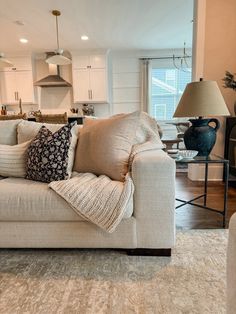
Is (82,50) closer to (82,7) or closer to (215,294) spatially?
(82,7)

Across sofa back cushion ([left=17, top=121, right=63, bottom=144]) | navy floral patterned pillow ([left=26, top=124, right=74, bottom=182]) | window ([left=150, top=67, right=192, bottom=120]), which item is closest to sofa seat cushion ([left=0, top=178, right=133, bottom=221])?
navy floral patterned pillow ([left=26, top=124, right=74, bottom=182])

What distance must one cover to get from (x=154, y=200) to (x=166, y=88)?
5.65 m

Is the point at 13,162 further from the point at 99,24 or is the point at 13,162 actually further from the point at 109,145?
the point at 99,24

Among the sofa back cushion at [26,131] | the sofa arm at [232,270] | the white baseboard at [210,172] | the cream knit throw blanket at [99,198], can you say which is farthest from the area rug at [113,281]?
the white baseboard at [210,172]

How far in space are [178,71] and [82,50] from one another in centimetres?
257

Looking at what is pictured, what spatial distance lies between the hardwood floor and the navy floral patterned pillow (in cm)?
108

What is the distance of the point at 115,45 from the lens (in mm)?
5812

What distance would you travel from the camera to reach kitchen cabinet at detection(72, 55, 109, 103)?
6.07 m

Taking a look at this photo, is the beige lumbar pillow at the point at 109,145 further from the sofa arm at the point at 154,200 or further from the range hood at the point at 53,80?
the range hood at the point at 53,80

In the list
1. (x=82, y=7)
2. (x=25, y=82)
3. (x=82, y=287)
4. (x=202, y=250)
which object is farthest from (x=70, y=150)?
(x=25, y=82)

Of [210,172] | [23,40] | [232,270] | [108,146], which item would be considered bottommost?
[210,172]

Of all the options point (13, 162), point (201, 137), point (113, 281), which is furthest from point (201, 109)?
point (13, 162)

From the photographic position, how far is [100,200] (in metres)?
1.44

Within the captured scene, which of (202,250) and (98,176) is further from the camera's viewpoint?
(98,176)
